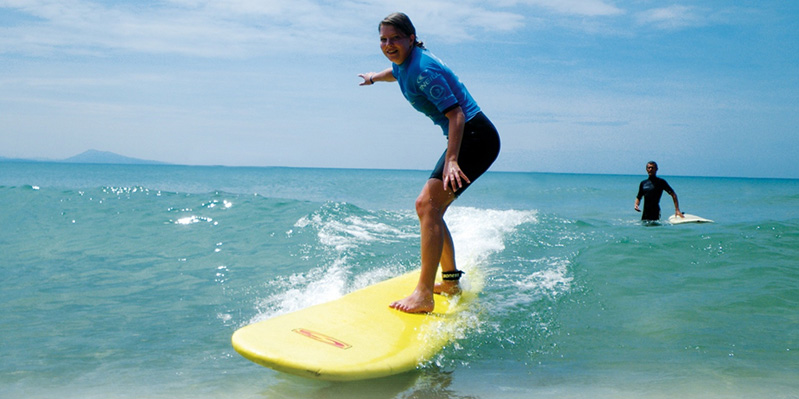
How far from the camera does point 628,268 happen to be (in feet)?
19.6

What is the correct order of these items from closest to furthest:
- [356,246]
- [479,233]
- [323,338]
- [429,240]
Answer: [323,338] → [429,240] → [356,246] → [479,233]

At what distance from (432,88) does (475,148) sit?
1.79 ft

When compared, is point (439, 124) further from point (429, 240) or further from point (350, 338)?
point (350, 338)

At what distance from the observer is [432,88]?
11.9 ft

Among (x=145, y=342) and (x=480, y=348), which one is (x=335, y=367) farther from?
(x=145, y=342)

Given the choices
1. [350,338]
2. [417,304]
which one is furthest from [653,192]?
[350,338]

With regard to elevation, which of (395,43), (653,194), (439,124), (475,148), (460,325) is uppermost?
(395,43)

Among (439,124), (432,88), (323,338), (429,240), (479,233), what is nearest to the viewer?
(323,338)

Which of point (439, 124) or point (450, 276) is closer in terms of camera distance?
point (439, 124)

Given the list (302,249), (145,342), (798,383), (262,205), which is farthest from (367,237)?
(798,383)

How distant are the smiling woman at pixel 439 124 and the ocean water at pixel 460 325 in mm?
563

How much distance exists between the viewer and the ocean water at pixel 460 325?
10.7ft

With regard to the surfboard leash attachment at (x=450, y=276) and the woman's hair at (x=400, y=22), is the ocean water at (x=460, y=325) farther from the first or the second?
the woman's hair at (x=400, y=22)

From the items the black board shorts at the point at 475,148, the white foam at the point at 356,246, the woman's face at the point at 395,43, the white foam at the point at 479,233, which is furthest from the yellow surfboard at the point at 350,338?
the white foam at the point at 479,233
